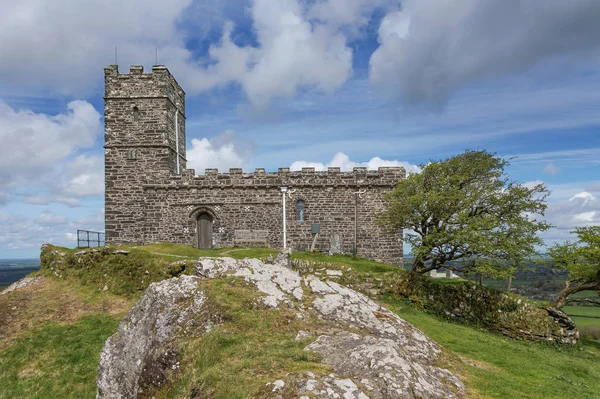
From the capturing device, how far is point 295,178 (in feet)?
90.6

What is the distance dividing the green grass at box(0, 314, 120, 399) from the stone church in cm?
1241

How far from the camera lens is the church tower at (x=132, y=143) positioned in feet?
92.0

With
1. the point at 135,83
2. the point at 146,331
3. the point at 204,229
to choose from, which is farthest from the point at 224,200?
the point at 146,331

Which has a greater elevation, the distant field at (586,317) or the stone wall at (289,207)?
the stone wall at (289,207)

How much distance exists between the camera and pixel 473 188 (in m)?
19.7

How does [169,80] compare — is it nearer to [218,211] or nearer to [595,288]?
[218,211]

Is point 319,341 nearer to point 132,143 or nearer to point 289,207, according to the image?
point 289,207

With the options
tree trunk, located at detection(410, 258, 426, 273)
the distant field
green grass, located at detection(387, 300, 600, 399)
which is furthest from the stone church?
the distant field

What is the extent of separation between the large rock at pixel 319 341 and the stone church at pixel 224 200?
1671cm

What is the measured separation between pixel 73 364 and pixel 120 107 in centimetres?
→ 2069

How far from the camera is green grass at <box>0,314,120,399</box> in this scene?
39.9ft

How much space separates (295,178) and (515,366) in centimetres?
1990

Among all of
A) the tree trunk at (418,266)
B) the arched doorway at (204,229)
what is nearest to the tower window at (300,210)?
the arched doorway at (204,229)

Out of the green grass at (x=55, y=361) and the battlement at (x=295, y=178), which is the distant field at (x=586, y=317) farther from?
the green grass at (x=55, y=361)
